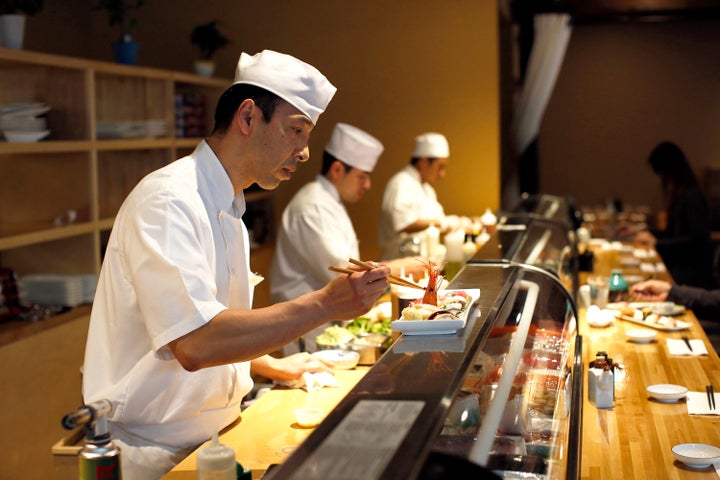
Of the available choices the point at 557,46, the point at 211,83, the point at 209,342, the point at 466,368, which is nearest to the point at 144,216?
the point at 209,342

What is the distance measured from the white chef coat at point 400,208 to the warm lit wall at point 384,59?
0.93 m

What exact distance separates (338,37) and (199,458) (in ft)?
21.1

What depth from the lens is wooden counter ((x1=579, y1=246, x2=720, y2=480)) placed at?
8.32 feet

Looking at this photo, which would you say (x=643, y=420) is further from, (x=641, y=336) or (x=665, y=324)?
(x=665, y=324)

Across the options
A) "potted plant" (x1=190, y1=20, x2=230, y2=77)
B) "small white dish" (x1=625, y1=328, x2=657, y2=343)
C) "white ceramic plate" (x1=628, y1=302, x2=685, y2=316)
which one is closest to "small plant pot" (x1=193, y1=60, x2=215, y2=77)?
"potted plant" (x1=190, y1=20, x2=230, y2=77)

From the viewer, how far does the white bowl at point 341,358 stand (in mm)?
3266

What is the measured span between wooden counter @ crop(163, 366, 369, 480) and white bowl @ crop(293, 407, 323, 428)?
0.06 ft

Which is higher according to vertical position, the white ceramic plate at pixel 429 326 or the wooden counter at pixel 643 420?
the white ceramic plate at pixel 429 326

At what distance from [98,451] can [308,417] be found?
1.04 meters

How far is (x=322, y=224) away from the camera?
15.9ft

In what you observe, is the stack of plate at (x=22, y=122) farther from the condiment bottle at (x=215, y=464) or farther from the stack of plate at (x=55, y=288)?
the condiment bottle at (x=215, y=464)

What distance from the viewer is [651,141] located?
11.7 meters

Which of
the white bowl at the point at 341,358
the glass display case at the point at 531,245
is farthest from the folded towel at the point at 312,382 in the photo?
the glass display case at the point at 531,245

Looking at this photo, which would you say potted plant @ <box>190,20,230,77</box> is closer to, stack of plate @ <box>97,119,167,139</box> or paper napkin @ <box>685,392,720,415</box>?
stack of plate @ <box>97,119,167,139</box>
